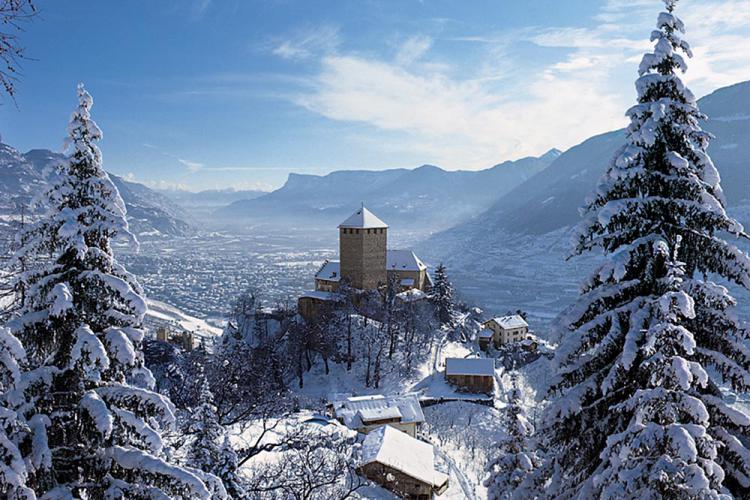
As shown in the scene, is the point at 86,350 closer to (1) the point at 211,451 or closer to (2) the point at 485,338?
(1) the point at 211,451

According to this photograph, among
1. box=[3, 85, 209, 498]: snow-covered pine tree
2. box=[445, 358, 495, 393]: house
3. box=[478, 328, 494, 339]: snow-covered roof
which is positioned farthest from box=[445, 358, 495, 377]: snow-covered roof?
box=[3, 85, 209, 498]: snow-covered pine tree

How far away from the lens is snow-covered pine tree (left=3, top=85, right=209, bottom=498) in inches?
265

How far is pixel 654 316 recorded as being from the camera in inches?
254

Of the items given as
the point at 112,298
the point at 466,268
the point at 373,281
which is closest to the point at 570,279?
the point at 466,268

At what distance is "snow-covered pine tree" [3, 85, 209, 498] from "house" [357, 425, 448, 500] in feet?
54.2

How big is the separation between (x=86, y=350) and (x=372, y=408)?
26.6m

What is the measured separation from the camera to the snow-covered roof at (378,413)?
30.4m

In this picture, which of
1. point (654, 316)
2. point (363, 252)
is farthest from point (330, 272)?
point (654, 316)

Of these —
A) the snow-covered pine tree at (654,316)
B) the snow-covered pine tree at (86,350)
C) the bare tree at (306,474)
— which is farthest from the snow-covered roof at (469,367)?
the snow-covered pine tree at (86,350)

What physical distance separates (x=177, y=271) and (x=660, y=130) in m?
207

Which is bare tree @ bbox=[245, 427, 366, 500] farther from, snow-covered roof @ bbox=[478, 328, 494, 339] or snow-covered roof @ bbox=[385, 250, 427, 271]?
snow-covered roof @ bbox=[478, 328, 494, 339]

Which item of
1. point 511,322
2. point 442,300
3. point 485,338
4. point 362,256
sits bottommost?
point 485,338

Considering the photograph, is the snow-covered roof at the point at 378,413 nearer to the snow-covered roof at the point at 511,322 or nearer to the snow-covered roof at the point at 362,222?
the snow-covered roof at the point at 362,222

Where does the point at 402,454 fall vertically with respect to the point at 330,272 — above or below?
below
